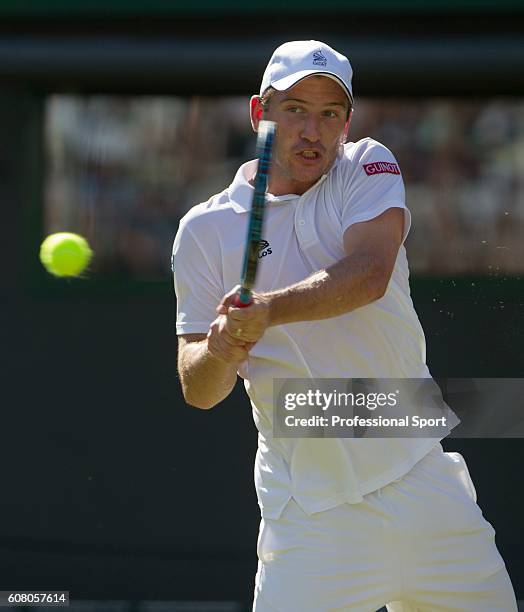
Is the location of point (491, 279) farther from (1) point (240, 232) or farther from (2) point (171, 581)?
(1) point (240, 232)

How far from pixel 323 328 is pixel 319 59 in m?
0.66

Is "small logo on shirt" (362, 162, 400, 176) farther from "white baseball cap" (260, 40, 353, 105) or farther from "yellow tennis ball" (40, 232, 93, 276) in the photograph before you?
"yellow tennis ball" (40, 232, 93, 276)

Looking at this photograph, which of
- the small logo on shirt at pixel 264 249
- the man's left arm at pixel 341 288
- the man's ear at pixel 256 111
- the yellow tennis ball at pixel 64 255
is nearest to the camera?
the man's left arm at pixel 341 288

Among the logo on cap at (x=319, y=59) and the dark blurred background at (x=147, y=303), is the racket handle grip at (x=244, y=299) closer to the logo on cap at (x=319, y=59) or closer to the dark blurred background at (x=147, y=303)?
the logo on cap at (x=319, y=59)

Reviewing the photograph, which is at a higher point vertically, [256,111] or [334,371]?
[256,111]

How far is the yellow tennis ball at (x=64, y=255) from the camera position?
4.78m

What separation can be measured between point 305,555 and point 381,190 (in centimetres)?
91

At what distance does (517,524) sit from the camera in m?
4.99

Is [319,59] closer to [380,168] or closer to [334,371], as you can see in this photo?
[380,168]

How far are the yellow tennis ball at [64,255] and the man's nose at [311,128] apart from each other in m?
1.99

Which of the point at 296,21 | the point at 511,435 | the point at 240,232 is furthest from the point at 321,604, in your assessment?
the point at 296,21

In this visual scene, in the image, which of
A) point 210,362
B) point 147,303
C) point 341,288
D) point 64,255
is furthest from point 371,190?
point 147,303

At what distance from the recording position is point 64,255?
4.78 metres

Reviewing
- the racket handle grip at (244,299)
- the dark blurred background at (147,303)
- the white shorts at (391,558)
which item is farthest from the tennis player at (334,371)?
the dark blurred background at (147,303)
